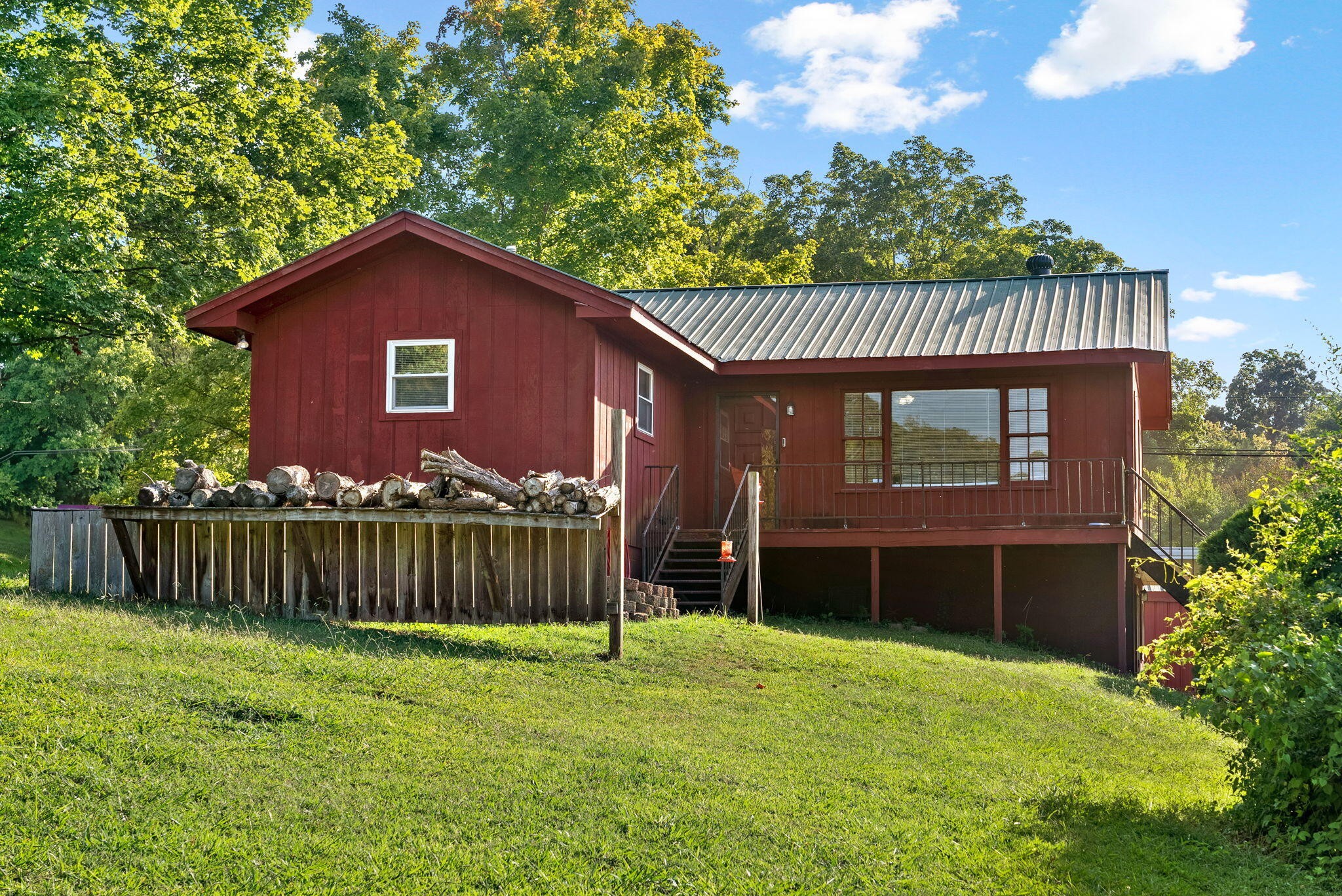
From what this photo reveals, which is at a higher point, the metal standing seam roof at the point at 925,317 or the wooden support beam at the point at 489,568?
the metal standing seam roof at the point at 925,317

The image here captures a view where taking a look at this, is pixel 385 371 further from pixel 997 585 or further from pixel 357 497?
pixel 997 585

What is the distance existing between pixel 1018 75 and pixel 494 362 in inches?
626

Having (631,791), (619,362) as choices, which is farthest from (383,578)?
(631,791)

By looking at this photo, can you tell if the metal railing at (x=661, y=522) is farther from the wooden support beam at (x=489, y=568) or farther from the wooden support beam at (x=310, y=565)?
the wooden support beam at (x=310, y=565)

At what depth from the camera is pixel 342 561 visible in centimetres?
1182

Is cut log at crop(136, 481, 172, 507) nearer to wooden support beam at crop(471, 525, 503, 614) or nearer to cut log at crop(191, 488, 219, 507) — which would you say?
cut log at crop(191, 488, 219, 507)

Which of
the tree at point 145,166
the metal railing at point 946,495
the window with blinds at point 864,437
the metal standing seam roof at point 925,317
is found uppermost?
the tree at point 145,166

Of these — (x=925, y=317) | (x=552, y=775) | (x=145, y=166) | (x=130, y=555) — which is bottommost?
(x=552, y=775)

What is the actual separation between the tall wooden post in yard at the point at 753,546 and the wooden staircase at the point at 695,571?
0.49m

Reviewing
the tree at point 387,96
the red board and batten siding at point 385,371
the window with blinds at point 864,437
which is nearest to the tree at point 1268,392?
the tree at point 387,96

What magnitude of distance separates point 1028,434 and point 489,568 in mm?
8518

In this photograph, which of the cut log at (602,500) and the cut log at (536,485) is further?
the cut log at (536,485)

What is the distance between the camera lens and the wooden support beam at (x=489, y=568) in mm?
11377

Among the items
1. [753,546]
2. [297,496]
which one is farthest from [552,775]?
[753,546]
